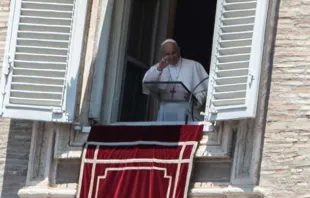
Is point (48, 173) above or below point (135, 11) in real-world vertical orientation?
below

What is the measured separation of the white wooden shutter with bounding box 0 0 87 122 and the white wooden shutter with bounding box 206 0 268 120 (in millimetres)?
1258

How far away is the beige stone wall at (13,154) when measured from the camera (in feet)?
57.3

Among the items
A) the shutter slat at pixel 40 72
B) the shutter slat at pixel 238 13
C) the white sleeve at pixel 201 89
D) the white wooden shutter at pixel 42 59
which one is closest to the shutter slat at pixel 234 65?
the shutter slat at pixel 238 13

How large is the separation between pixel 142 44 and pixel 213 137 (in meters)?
2.11

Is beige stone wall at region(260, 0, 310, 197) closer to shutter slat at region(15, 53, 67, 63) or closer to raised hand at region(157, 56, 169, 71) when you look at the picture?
raised hand at region(157, 56, 169, 71)

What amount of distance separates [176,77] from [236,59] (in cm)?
113

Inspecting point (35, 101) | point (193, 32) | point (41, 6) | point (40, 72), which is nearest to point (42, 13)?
point (41, 6)

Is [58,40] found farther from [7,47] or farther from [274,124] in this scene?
[274,124]

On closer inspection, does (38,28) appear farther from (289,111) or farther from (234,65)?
(289,111)

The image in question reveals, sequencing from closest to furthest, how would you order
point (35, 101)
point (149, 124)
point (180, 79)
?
point (149, 124)
point (35, 101)
point (180, 79)

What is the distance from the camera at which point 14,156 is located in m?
17.5

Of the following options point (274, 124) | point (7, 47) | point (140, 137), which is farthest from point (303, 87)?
point (7, 47)

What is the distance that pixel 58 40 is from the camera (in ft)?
57.1

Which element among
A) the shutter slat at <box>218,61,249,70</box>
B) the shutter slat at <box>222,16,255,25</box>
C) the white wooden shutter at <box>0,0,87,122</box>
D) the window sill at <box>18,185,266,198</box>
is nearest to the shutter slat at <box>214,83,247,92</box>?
the shutter slat at <box>218,61,249,70</box>
